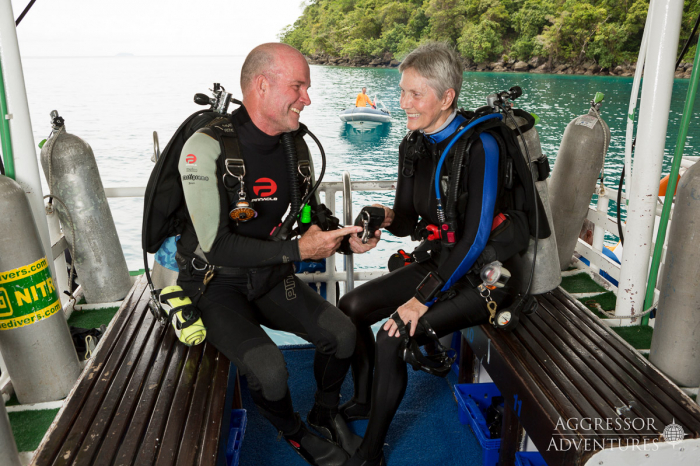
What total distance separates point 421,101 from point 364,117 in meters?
19.8

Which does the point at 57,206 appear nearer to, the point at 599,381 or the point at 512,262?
the point at 512,262

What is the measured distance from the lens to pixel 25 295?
1890 millimetres

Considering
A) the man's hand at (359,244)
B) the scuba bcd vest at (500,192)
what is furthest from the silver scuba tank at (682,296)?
the man's hand at (359,244)

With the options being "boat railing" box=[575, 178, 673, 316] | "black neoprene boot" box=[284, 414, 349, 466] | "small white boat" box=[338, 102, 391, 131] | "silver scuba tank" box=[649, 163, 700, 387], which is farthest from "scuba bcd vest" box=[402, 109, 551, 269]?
"small white boat" box=[338, 102, 391, 131]

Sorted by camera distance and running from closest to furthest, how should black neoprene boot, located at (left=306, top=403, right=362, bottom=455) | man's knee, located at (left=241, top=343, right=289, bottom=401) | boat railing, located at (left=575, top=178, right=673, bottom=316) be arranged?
man's knee, located at (left=241, top=343, right=289, bottom=401) < black neoprene boot, located at (left=306, top=403, right=362, bottom=455) < boat railing, located at (left=575, top=178, right=673, bottom=316)

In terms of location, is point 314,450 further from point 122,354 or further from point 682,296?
point 682,296

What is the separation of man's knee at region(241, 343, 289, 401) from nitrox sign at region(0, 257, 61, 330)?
2.90 ft

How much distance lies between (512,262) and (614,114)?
94.1 feet

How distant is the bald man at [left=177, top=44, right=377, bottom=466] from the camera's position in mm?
1802

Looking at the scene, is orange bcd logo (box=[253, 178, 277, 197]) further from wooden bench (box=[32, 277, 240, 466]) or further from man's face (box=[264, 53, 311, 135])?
wooden bench (box=[32, 277, 240, 466])

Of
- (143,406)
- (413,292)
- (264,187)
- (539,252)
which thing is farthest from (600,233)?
(143,406)

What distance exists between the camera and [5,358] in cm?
201

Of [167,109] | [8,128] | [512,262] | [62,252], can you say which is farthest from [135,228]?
[167,109]

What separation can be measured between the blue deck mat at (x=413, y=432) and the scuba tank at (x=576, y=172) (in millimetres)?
1068
